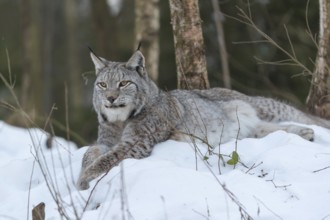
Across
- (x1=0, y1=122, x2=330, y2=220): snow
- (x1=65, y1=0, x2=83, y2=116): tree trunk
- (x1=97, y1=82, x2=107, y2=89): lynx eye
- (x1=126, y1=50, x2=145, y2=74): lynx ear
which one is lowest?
(x1=65, y1=0, x2=83, y2=116): tree trunk

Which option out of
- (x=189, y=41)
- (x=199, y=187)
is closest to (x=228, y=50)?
(x=189, y=41)

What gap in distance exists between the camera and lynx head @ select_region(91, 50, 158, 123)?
6582mm

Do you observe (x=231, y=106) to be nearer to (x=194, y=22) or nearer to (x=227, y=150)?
(x=194, y=22)

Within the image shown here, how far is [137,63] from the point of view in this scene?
6.85 meters

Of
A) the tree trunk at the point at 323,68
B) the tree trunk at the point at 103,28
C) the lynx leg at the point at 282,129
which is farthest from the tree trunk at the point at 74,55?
the lynx leg at the point at 282,129

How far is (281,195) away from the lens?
488cm

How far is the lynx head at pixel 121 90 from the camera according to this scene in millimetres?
6582

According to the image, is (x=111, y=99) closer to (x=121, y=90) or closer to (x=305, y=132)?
(x=121, y=90)

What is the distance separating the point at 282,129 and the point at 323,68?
91 centimetres

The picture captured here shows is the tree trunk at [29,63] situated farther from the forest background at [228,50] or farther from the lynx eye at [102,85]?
the lynx eye at [102,85]

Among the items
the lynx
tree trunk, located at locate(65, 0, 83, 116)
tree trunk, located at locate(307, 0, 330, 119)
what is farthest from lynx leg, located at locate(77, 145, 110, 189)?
tree trunk, located at locate(65, 0, 83, 116)

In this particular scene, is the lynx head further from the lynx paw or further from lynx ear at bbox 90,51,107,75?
the lynx paw

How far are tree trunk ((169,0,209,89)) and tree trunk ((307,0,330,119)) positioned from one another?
4.15ft

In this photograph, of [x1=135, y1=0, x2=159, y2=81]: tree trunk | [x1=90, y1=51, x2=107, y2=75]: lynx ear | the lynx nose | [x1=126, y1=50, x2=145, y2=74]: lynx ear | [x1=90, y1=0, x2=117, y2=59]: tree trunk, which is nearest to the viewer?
the lynx nose
